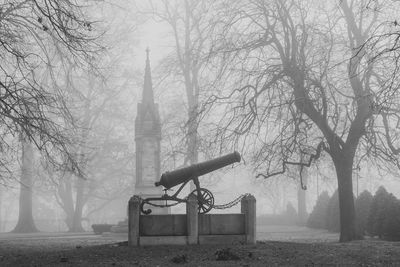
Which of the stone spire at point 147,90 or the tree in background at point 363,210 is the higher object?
the stone spire at point 147,90

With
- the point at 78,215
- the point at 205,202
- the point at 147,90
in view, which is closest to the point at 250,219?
the point at 205,202

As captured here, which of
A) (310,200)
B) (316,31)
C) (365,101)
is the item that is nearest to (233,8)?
(316,31)

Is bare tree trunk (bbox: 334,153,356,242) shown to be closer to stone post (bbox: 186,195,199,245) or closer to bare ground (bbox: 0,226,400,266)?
bare ground (bbox: 0,226,400,266)

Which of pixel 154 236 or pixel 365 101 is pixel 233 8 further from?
pixel 154 236

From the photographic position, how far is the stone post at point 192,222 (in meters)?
13.3

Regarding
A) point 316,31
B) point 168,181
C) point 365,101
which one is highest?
point 316,31

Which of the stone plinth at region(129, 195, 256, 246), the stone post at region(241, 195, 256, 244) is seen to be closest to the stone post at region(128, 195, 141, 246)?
the stone plinth at region(129, 195, 256, 246)

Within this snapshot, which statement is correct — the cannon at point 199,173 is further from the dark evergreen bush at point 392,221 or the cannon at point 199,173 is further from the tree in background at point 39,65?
the dark evergreen bush at point 392,221

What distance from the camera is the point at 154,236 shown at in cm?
1349

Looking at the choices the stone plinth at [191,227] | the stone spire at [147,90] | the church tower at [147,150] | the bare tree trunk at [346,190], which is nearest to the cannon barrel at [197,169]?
the stone plinth at [191,227]

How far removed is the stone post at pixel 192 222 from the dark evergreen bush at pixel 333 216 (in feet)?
48.4

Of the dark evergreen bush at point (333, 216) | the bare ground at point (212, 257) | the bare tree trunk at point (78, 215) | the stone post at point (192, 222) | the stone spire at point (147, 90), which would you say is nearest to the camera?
the bare ground at point (212, 257)

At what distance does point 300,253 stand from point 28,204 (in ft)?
81.6

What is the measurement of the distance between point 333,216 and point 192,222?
15881 mm
